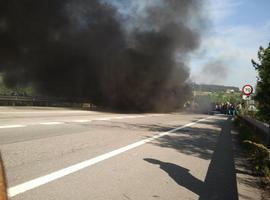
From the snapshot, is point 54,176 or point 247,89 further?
point 247,89

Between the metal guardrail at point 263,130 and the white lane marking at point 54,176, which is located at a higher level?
the metal guardrail at point 263,130

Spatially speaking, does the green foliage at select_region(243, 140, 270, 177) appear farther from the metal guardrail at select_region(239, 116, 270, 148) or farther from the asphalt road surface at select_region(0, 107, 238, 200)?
the asphalt road surface at select_region(0, 107, 238, 200)

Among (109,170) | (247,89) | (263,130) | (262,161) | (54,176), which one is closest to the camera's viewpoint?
(54,176)

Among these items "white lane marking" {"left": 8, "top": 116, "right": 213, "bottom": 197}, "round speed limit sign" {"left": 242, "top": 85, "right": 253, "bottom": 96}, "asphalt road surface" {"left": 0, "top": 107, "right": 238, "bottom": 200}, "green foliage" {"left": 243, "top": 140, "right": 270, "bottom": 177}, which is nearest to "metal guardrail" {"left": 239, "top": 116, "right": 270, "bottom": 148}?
"green foliage" {"left": 243, "top": 140, "right": 270, "bottom": 177}

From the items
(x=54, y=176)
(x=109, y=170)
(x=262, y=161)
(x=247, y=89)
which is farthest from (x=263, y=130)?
(x=247, y=89)

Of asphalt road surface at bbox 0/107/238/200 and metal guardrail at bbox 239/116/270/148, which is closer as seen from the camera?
asphalt road surface at bbox 0/107/238/200

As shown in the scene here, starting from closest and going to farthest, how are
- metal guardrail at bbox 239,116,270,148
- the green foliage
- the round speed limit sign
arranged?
the green foliage, metal guardrail at bbox 239,116,270,148, the round speed limit sign

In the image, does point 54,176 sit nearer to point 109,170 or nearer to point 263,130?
point 109,170

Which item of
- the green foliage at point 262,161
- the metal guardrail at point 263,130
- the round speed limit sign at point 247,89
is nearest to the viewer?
the green foliage at point 262,161

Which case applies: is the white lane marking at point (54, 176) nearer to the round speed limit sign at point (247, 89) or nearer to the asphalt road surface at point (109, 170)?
the asphalt road surface at point (109, 170)

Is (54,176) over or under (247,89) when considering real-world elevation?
under

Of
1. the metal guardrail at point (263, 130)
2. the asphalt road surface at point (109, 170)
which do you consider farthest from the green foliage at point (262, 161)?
the asphalt road surface at point (109, 170)

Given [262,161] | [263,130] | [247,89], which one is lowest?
[262,161]

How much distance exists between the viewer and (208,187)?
22.0 feet
